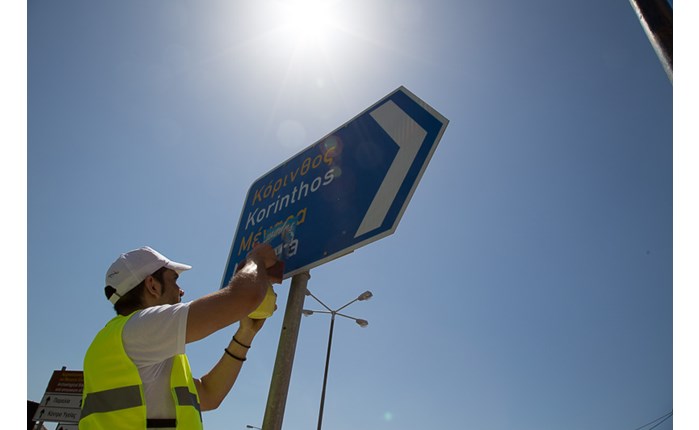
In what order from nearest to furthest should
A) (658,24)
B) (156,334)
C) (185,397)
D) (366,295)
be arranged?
(156,334), (185,397), (658,24), (366,295)

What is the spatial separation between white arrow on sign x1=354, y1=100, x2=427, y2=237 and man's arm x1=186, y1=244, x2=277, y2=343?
0.45 m

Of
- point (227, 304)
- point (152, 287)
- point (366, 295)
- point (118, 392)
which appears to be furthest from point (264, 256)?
point (366, 295)

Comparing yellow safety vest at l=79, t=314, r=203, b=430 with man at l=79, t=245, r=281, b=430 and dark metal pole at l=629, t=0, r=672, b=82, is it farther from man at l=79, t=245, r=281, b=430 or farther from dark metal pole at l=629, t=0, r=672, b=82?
dark metal pole at l=629, t=0, r=672, b=82

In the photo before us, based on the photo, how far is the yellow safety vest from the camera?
1.40 metres

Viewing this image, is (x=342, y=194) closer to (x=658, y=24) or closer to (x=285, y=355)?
(x=285, y=355)

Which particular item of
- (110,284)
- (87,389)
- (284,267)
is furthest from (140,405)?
(284,267)

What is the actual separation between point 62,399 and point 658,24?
1688cm

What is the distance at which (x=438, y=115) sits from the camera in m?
1.85

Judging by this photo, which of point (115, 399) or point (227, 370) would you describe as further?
point (227, 370)

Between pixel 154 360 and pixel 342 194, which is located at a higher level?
pixel 342 194

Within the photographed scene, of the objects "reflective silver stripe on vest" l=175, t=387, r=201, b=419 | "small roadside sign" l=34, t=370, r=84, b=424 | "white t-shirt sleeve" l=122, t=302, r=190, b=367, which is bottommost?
"reflective silver stripe on vest" l=175, t=387, r=201, b=419

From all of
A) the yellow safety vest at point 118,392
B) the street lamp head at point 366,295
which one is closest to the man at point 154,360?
the yellow safety vest at point 118,392

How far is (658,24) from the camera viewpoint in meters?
1.74

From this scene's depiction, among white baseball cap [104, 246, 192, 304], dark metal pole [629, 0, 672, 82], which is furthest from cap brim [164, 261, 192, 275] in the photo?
dark metal pole [629, 0, 672, 82]
